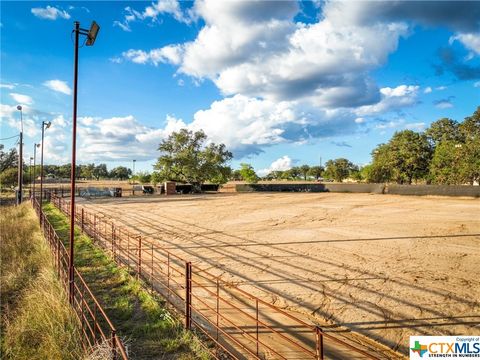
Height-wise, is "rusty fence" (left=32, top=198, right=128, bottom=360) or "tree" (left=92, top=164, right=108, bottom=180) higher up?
"tree" (left=92, top=164, right=108, bottom=180)

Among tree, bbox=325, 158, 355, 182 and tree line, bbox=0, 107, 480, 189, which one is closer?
tree line, bbox=0, 107, 480, 189

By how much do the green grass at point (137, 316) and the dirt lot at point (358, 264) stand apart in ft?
7.89

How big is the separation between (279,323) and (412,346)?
93.8 inches

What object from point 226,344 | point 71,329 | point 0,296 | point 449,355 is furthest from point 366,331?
point 0,296

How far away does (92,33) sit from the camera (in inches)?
254

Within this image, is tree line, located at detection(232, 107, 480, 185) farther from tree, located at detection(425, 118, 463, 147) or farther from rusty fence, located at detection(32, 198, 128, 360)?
rusty fence, located at detection(32, 198, 128, 360)

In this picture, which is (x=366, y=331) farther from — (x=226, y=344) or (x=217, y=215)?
(x=217, y=215)

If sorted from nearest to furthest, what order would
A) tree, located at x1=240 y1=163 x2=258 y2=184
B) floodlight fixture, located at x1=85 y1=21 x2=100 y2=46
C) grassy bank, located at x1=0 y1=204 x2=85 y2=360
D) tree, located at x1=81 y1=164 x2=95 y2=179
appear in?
grassy bank, located at x1=0 y1=204 x2=85 y2=360 → floodlight fixture, located at x1=85 y1=21 x2=100 y2=46 → tree, located at x1=240 y1=163 x2=258 y2=184 → tree, located at x1=81 y1=164 x2=95 y2=179

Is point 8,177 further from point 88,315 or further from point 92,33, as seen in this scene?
point 92,33

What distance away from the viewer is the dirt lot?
6.64 m

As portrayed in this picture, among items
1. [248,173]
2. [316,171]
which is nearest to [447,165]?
[248,173]

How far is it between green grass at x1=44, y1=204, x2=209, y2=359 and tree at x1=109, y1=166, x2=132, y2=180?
181881 millimetres

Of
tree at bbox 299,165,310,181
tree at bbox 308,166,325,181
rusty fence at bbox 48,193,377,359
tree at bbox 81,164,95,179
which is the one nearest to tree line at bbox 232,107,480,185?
rusty fence at bbox 48,193,377,359

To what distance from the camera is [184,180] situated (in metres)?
50.6
